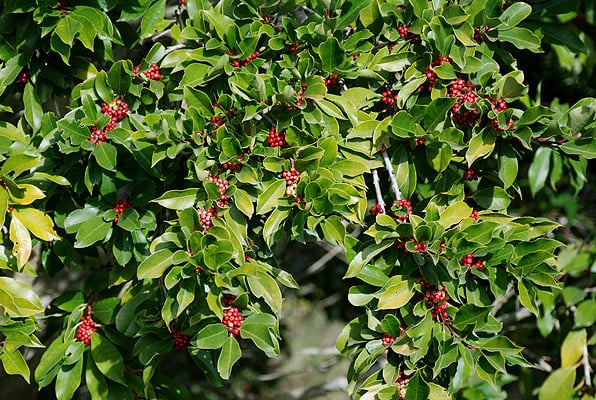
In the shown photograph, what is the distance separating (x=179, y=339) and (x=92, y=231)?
0.33 metres

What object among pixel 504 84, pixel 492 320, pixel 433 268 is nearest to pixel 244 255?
pixel 433 268

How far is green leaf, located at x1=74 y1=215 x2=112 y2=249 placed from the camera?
1.75m

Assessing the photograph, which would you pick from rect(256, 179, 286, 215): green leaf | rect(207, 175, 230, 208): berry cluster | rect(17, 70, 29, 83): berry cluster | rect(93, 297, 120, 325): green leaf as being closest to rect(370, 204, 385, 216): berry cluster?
rect(256, 179, 286, 215): green leaf

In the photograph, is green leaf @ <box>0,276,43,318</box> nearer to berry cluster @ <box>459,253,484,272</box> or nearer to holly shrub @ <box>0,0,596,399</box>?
holly shrub @ <box>0,0,596,399</box>

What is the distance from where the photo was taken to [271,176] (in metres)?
1.65

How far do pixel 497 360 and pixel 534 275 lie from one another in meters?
0.20

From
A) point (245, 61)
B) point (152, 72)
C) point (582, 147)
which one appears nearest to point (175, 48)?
point (152, 72)

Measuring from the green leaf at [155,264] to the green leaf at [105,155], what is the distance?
27 cm

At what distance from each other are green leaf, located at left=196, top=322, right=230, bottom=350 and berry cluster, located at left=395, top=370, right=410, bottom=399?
40cm

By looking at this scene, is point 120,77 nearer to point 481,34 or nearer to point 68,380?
point 68,380

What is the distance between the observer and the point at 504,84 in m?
1.65

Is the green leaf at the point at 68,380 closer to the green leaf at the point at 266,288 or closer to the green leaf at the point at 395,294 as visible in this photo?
the green leaf at the point at 266,288

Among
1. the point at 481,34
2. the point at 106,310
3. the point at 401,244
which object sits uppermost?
the point at 481,34

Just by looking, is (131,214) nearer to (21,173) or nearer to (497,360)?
(21,173)
